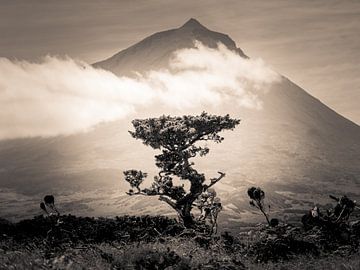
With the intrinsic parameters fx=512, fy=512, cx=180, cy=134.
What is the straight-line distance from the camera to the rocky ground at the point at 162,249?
44.5 ft

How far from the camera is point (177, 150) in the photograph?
39.8 metres

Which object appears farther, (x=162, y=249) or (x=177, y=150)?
(x=177, y=150)

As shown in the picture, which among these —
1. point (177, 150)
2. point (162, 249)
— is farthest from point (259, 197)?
point (177, 150)

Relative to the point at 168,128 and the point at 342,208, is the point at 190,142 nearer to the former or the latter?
the point at 168,128

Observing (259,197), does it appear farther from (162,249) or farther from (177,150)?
(177,150)

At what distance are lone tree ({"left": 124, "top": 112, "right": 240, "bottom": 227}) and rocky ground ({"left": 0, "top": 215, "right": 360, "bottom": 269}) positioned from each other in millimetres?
6537

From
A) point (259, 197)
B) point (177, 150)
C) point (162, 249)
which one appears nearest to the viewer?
point (162, 249)

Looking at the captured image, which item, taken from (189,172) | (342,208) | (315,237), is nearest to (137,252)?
(315,237)

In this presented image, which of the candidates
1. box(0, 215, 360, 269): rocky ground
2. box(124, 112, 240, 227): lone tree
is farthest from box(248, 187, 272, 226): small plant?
box(124, 112, 240, 227): lone tree

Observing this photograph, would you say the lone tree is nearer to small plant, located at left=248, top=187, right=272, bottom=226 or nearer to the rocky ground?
the rocky ground

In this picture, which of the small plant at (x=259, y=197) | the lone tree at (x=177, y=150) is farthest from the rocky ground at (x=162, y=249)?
the lone tree at (x=177, y=150)

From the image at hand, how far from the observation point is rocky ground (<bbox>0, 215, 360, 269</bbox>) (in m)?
13.6

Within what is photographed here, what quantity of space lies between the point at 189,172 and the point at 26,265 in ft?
92.5

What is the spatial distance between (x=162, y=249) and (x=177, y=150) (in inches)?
886
